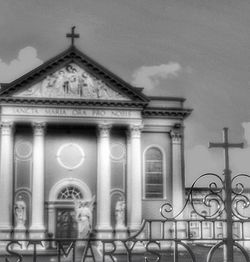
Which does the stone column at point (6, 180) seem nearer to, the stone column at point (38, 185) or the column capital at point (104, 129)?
the stone column at point (38, 185)

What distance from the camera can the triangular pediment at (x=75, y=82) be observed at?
28.9m

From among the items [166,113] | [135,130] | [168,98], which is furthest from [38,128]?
[168,98]

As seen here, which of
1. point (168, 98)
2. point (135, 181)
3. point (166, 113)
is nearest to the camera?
point (135, 181)

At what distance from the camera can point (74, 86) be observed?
29156mm

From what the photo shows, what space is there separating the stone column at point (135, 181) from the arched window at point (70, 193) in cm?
256

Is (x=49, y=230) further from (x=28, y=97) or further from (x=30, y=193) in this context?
(x=28, y=97)

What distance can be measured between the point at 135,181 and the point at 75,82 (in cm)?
545

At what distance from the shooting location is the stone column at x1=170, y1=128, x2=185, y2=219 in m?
30.3

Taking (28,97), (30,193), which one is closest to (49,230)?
(30,193)

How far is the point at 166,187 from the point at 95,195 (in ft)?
11.6

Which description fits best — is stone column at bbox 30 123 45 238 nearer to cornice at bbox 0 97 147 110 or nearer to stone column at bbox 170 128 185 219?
cornice at bbox 0 97 147 110

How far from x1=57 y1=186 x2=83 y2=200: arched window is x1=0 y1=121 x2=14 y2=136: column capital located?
3.84 metres

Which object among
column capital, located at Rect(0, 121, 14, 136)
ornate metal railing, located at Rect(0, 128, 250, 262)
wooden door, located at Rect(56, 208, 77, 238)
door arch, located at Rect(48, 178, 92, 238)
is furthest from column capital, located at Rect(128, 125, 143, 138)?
column capital, located at Rect(0, 121, 14, 136)

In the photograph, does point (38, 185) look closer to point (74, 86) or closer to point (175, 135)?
point (74, 86)
